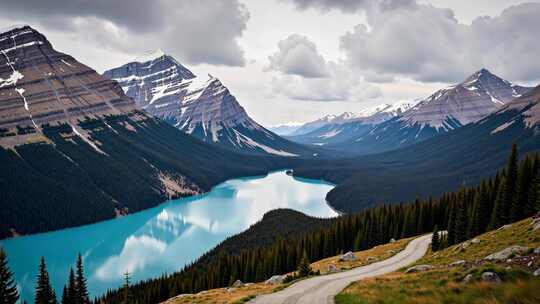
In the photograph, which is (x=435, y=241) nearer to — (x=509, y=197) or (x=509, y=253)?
(x=509, y=197)

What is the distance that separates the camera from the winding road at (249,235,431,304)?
78.1 ft

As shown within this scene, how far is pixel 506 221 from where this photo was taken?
49812mm

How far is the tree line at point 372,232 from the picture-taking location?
165 feet

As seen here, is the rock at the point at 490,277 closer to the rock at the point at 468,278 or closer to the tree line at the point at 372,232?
the rock at the point at 468,278

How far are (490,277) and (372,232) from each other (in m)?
63.1

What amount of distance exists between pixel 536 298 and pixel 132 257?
12387 cm

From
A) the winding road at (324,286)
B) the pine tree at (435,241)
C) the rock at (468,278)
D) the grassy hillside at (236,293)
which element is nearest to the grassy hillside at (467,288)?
the rock at (468,278)

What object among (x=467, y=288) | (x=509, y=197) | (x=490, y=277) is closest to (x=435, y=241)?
(x=509, y=197)

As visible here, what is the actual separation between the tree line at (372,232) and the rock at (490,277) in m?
25.6

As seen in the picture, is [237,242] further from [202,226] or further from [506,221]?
[506,221]

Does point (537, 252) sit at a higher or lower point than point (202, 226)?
higher

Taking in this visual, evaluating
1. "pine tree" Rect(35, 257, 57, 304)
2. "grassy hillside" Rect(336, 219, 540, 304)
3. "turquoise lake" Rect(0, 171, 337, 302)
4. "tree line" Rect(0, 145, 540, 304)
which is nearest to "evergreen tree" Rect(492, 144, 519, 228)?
"tree line" Rect(0, 145, 540, 304)

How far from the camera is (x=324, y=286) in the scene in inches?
1125

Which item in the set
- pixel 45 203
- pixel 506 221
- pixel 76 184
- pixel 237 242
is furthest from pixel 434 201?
→ pixel 76 184
